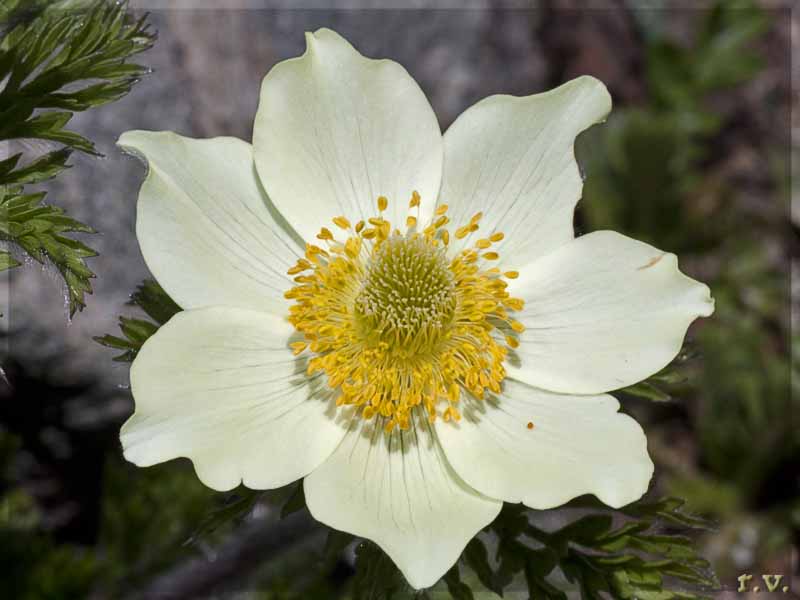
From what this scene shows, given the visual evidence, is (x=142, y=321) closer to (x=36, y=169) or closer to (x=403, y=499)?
(x=36, y=169)

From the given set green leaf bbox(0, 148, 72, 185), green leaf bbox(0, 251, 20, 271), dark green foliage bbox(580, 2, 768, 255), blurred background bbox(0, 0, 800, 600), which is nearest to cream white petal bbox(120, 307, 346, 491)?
blurred background bbox(0, 0, 800, 600)

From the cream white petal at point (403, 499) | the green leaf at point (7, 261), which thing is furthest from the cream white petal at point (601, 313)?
the green leaf at point (7, 261)

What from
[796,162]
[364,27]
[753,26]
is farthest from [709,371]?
[364,27]

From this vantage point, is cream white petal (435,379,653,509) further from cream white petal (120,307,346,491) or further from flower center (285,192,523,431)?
cream white petal (120,307,346,491)

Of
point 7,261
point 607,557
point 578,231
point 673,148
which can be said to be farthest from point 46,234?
point 673,148

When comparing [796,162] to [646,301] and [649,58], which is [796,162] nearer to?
[649,58]

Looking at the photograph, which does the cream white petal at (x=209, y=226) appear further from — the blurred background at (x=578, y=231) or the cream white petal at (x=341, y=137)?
the blurred background at (x=578, y=231)
